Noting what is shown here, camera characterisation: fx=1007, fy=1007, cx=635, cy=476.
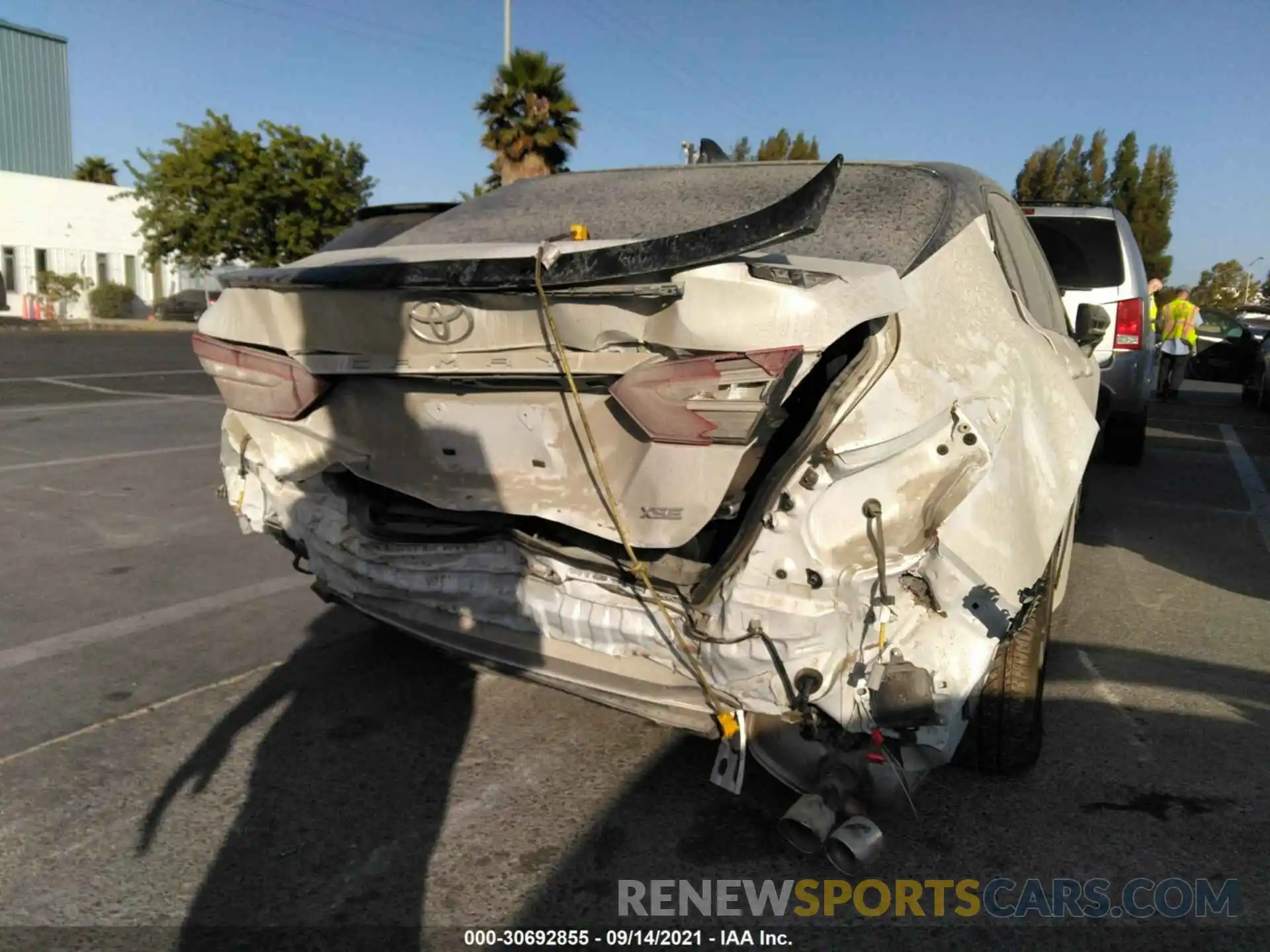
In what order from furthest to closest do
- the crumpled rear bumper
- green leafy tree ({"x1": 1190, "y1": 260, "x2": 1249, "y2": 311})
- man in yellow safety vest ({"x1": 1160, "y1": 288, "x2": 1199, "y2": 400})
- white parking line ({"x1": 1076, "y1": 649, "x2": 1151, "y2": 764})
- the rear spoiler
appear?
green leafy tree ({"x1": 1190, "y1": 260, "x2": 1249, "y2": 311}), man in yellow safety vest ({"x1": 1160, "y1": 288, "x2": 1199, "y2": 400}), white parking line ({"x1": 1076, "y1": 649, "x2": 1151, "y2": 764}), the crumpled rear bumper, the rear spoiler

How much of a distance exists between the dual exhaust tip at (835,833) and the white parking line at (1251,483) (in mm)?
4856

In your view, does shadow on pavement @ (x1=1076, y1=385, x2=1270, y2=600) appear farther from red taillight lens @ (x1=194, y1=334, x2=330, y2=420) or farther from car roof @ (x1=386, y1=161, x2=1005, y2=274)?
red taillight lens @ (x1=194, y1=334, x2=330, y2=420)

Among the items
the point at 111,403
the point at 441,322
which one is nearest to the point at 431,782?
the point at 441,322

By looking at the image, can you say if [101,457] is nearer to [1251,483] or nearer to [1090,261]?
[1090,261]

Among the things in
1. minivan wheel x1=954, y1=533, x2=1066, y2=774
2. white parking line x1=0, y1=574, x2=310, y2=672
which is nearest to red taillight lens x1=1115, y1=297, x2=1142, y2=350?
minivan wheel x1=954, y1=533, x2=1066, y2=774

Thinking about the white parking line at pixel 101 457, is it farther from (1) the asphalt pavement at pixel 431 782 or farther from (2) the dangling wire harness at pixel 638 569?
(2) the dangling wire harness at pixel 638 569

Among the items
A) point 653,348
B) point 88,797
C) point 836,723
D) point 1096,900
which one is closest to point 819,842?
point 836,723

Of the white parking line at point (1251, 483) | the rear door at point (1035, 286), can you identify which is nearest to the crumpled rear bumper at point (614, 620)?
the rear door at point (1035, 286)

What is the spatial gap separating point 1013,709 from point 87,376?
14840 millimetres

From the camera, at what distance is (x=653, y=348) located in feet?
7.70

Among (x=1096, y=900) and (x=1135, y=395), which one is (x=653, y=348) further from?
(x=1135, y=395)

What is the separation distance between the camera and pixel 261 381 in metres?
2.94

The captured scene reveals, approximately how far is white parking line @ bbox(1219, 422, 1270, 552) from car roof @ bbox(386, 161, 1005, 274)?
Answer: 416cm

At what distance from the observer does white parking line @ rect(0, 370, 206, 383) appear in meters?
13.5
